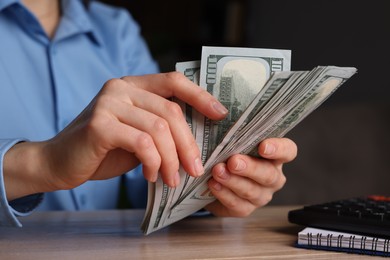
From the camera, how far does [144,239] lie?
758 mm

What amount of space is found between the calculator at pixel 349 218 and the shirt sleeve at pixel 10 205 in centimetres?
35

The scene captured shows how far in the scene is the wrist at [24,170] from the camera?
2.48ft

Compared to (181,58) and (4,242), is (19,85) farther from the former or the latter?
(181,58)

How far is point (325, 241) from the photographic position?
2.33 ft

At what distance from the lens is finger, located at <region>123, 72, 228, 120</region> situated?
2.27 feet

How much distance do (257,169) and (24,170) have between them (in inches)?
11.1

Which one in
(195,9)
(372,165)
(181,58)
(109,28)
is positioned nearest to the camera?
(109,28)

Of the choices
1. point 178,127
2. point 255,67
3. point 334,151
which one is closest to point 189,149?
point 178,127

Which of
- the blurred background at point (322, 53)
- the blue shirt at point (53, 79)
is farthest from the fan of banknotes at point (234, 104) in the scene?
the blurred background at point (322, 53)

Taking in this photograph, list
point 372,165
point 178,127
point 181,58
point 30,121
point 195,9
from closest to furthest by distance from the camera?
1. point 178,127
2. point 30,121
3. point 372,165
4. point 181,58
5. point 195,9

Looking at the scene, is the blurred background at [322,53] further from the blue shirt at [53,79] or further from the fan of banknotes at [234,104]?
the fan of banknotes at [234,104]

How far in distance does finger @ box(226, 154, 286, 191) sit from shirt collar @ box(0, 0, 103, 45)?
2.16 feet

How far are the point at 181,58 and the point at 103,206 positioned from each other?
314cm

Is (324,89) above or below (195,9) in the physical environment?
below
